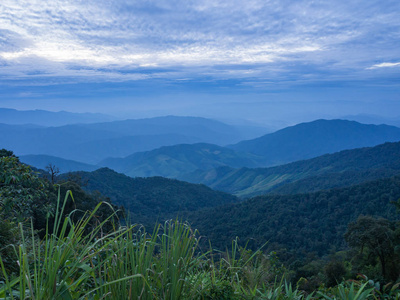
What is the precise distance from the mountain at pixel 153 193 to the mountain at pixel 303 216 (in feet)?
55.6

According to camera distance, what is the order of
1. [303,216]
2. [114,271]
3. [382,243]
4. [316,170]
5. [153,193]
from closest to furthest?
1. [114,271]
2. [382,243]
3. [303,216]
4. [153,193]
5. [316,170]

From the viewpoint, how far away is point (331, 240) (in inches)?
1999

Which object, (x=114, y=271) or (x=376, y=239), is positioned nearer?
(x=114, y=271)

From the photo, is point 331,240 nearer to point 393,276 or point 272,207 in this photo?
point 272,207

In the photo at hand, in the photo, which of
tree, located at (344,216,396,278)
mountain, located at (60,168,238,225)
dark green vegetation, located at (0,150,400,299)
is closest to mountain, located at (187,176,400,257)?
dark green vegetation, located at (0,150,400,299)

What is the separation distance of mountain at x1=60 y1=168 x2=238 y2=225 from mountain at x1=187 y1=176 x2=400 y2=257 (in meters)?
17.0

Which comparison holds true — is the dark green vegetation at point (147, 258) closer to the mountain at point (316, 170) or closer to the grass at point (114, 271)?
the grass at point (114, 271)

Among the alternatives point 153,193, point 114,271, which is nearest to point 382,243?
point 114,271

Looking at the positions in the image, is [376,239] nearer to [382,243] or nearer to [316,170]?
[382,243]

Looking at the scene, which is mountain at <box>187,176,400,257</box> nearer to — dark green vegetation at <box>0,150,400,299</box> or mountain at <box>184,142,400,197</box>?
dark green vegetation at <box>0,150,400,299</box>

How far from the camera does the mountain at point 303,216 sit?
1957 inches

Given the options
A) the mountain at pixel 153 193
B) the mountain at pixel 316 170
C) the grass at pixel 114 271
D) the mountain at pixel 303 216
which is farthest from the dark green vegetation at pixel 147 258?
the mountain at pixel 316 170

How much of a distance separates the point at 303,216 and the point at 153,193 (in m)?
44.1

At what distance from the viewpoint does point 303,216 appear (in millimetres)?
61906
